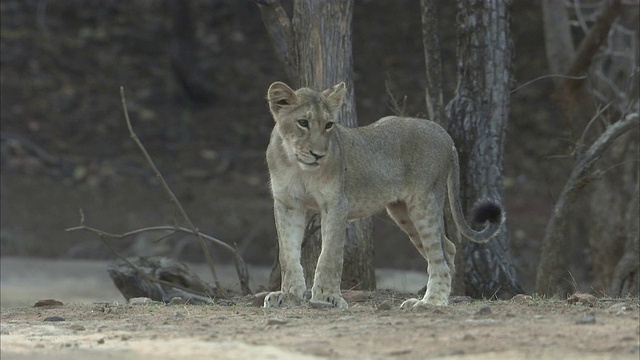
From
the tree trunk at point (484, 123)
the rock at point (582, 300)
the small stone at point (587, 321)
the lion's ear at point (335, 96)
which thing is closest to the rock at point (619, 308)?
the rock at point (582, 300)

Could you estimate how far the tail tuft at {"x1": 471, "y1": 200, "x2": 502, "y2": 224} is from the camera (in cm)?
892

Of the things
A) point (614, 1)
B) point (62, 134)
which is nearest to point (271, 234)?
point (62, 134)

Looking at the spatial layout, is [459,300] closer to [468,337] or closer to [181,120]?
[468,337]

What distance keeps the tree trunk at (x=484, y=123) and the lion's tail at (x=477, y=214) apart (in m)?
1.38

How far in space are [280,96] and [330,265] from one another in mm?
1097

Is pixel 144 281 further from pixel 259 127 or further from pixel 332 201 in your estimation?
pixel 259 127

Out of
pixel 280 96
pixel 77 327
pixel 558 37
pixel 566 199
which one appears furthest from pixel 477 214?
pixel 558 37

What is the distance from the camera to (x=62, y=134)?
19.0 metres

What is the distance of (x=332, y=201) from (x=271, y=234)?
811 cm

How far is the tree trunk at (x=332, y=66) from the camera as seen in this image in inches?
393

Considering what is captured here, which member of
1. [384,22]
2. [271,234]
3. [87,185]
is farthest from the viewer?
[384,22]

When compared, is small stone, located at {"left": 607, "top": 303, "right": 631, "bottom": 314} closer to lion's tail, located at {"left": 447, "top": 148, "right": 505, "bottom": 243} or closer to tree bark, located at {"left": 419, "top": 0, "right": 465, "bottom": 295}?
lion's tail, located at {"left": 447, "top": 148, "right": 505, "bottom": 243}

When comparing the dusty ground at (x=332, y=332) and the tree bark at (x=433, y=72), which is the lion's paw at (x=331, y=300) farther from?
the tree bark at (x=433, y=72)

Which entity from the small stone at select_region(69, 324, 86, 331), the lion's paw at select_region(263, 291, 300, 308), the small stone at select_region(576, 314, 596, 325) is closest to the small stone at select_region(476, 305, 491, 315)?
the small stone at select_region(576, 314, 596, 325)
